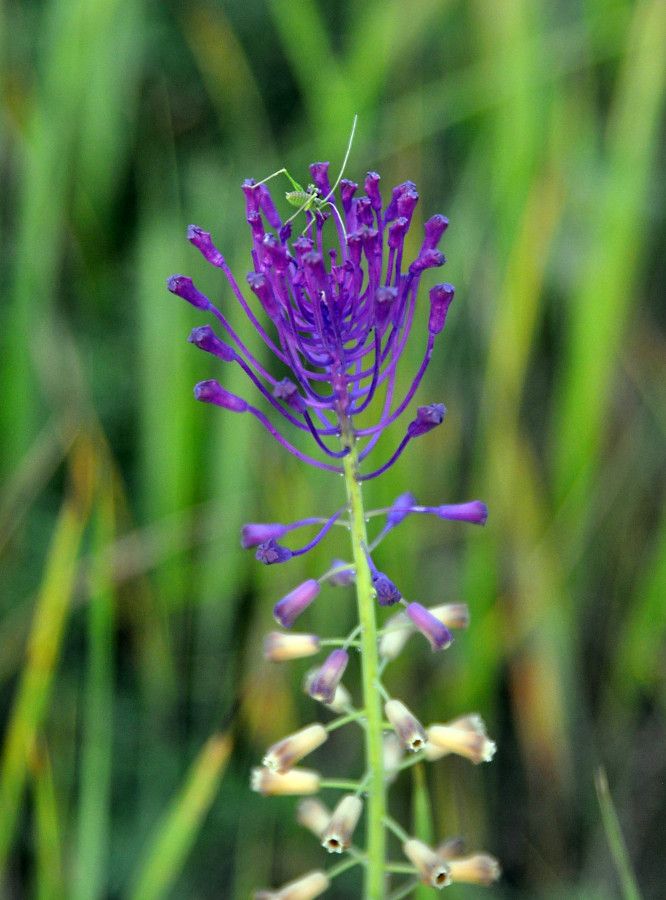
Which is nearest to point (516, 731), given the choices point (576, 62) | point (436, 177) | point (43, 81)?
point (436, 177)

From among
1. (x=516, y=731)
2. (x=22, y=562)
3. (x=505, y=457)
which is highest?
(x=505, y=457)

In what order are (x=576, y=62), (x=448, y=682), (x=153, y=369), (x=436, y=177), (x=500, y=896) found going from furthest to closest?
(x=436, y=177), (x=576, y=62), (x=153, y=369), (x=448, y=682), (x=500, y=896)

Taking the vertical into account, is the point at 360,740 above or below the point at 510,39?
below

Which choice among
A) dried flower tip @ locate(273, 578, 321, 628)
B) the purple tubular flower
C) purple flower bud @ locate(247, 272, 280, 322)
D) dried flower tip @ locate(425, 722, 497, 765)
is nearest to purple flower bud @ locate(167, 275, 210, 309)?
the purple tubular flower

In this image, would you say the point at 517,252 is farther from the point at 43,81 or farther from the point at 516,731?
the point at 43,81

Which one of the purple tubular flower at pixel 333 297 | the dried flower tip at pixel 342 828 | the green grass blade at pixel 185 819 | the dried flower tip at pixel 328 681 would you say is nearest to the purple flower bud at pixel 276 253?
the purple tubular flower at pixel 333 297

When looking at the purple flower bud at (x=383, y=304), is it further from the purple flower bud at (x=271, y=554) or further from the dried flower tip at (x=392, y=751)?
the dried flower tip at (x=392, y=751)

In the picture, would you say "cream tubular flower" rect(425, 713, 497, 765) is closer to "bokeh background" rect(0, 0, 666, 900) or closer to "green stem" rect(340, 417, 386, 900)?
"green stem" rect(340, 417, 386, 900)
